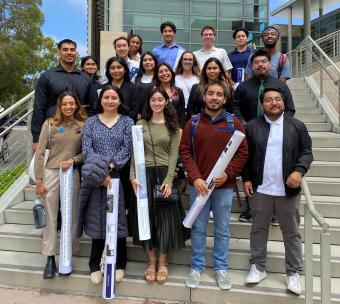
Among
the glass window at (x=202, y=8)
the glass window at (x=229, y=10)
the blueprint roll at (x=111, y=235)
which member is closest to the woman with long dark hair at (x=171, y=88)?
the blueprint roll at (x=111, y=235)

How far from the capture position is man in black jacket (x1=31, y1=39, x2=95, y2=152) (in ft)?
14.9

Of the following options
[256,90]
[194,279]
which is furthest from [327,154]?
[194,279]

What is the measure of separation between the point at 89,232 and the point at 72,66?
79.9 inches

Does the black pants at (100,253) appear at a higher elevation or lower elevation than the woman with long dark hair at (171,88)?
lower

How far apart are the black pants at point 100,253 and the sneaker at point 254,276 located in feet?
4.15

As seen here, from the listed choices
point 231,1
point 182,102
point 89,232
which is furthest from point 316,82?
point 231,1

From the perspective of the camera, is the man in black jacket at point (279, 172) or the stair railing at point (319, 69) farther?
the stair railing at point (319, 69)

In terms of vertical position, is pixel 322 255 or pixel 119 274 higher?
pixel 322 255

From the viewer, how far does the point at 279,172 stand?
12.2 feet

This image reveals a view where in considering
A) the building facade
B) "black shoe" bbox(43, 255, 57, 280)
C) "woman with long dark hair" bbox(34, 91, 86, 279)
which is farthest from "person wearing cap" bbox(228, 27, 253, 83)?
the building facade

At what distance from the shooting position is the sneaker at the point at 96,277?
399cm

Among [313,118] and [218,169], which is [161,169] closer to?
[218,169]

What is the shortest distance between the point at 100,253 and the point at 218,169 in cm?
149

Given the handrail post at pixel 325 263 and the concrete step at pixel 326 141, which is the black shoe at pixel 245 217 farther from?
the concrete step at pixel 326 141
